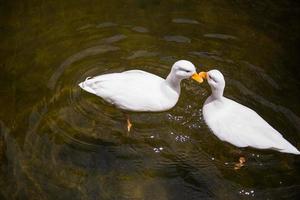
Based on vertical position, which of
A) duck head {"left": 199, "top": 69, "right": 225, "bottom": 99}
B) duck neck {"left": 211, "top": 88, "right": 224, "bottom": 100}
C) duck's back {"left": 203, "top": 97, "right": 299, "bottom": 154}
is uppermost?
duck head {"left": 199, "top": 69, "right": 225, "bottom": 99}

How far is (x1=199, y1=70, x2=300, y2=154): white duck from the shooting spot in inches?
120

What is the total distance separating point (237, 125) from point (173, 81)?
58 centimetres

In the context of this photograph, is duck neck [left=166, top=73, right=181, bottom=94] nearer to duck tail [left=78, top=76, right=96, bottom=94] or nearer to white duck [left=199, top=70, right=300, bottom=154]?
white duck [left=199, top=70, right=300, bottom=154]

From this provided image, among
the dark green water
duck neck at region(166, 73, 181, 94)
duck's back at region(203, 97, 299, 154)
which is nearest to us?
duck's back at region(203, 97, 299, 154)

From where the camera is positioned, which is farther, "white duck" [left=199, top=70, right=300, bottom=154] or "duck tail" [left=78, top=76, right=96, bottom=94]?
"duck tail" [left=78, top=76, right=96, bottom=94]

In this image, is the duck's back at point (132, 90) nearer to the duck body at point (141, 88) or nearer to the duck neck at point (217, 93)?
the duck body at point (141, 88)

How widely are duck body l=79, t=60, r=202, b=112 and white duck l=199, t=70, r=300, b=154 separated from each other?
0.21 metres

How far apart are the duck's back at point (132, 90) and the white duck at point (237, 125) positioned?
317 mm

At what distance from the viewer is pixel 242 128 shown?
3.09m

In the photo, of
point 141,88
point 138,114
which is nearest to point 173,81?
point 141,88

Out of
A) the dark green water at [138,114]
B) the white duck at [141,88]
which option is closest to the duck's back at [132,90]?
the white duck at [141,88]

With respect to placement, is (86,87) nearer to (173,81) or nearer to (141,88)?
(141,88)

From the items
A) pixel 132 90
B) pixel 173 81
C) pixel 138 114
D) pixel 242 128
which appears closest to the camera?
pixel 242 128

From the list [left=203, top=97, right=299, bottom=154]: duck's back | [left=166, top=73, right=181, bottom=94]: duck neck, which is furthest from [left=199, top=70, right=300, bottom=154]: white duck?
[left=166, top=73, right=181, bottom=94]: duck neck
